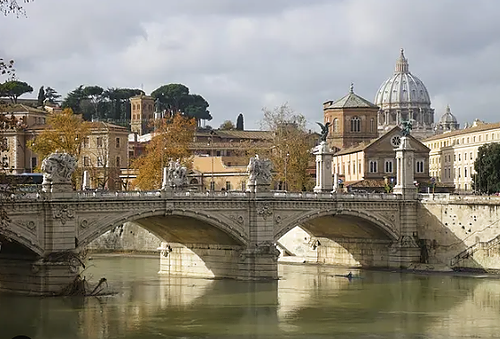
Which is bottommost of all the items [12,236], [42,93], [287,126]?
[12,236]

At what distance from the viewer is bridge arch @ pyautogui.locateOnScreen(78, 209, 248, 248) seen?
146 feet

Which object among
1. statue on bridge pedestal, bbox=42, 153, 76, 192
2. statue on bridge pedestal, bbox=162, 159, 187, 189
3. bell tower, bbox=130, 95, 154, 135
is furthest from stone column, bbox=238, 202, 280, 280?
bell tower, bbox=130, 95, 154, 135

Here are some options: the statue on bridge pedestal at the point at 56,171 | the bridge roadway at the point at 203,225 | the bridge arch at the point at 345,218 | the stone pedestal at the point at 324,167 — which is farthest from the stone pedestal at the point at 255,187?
the statue on bridge pedestal at the point at 56,171

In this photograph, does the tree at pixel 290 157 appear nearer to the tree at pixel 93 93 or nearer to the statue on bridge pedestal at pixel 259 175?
the statue on bridge pedestal at pixel 259 175

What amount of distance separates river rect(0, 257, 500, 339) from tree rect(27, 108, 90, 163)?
15.3 meters

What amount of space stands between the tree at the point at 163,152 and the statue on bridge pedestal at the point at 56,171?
85.0ft

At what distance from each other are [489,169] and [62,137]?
31.7m

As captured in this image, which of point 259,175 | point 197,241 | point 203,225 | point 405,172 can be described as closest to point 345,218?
point 405,172

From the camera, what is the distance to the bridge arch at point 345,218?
5178 cm

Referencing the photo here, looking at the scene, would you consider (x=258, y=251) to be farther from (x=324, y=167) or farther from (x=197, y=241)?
(x=324, y=167)

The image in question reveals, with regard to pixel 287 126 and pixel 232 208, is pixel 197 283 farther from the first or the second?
pixel 287 126

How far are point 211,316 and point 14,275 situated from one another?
880 cm

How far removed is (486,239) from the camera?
54500mm

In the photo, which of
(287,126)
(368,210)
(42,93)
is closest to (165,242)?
(368,210)
